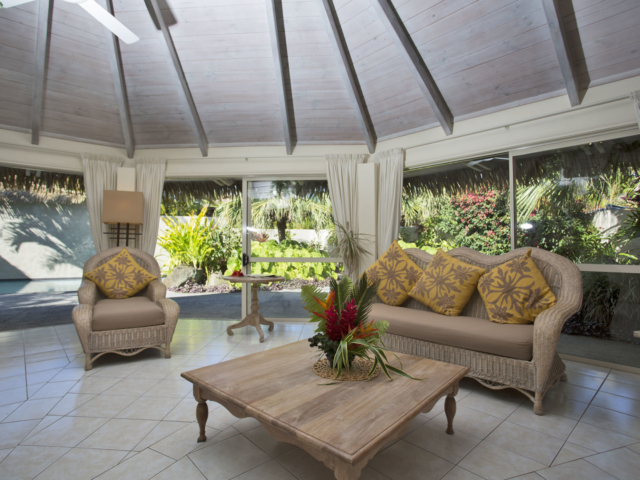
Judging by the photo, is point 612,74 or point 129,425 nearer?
point 129,425

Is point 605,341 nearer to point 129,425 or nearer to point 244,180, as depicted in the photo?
point 129,425

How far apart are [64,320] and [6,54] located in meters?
3.14

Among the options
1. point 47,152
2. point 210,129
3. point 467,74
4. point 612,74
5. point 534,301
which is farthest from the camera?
point 210,129

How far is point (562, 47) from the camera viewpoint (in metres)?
2.91

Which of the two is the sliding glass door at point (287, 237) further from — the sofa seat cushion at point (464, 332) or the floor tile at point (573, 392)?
the floor tile at point (573, 392)

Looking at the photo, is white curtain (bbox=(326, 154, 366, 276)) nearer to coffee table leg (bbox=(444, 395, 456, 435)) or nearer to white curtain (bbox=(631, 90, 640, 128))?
white curtain (bbox=(631, 90, 640, 128))

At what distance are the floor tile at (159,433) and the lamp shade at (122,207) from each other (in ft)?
9.52

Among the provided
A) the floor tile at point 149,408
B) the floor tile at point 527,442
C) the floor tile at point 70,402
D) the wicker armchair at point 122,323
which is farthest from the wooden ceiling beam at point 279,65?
the floor tile at point 527,442

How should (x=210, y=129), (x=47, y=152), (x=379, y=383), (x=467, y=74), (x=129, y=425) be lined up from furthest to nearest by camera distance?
(x=210, y=129)
(x=47, y=152)
(x=467, y=74)
(x=129, y=425)
(x=379, y=383)

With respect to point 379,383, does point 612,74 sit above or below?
above

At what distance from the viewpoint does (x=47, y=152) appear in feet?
14.4

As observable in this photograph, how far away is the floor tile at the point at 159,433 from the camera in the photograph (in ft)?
A: 6.03

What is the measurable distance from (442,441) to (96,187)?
4620 millimetres

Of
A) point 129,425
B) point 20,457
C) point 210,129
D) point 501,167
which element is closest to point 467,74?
point 501,167
